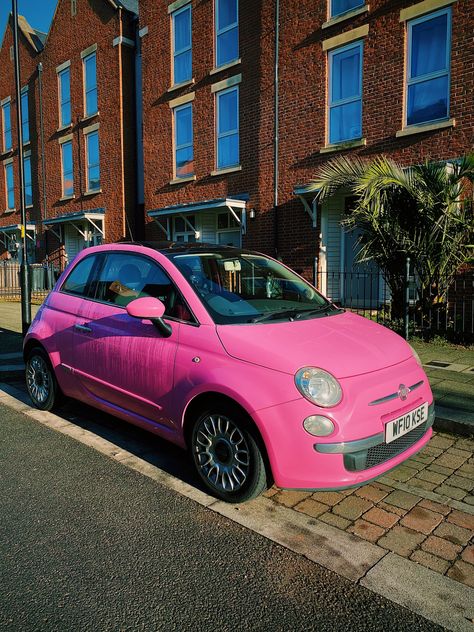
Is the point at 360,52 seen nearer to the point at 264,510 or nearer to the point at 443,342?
the point at 443,342

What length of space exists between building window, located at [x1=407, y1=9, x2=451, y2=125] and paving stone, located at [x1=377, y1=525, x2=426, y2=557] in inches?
379

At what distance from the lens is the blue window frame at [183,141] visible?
15.9 meters

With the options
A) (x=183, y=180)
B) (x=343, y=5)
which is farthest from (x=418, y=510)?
(x=183, y=180)

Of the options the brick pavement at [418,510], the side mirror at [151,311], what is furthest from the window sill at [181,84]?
the brick pavement at [418,510]

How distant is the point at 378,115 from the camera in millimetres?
11352

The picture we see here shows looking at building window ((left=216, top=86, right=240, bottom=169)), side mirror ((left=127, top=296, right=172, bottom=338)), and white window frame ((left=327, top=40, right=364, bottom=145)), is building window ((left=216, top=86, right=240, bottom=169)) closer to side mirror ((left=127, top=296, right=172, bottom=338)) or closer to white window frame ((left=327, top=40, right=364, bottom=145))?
white window frame ((left=327, top=40, right=364, bottom=145))

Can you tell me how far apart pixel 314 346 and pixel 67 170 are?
2037cm

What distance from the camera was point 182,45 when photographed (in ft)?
51.6

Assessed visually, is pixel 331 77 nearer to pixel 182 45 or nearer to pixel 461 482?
pixel 182 45

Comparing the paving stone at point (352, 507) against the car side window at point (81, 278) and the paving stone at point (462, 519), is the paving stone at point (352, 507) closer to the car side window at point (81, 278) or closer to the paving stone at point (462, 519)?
the paving stone at point (462, 519)

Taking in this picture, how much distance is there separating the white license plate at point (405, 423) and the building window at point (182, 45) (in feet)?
47.8

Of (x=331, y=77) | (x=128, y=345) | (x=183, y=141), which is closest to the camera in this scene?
(x=128, y=345)

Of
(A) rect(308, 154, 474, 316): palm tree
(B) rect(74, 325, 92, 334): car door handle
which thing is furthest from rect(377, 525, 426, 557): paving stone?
(A) rect(308, 154, 474, 316): palm tree

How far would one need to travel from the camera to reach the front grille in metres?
2.98
